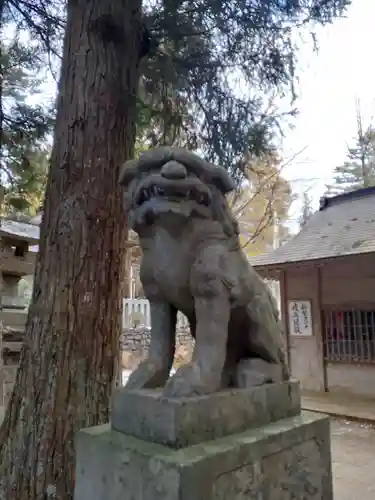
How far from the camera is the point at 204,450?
112 centimetres

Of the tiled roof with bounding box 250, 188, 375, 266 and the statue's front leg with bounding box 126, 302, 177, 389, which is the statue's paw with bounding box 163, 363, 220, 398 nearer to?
the statue's front leg with bounding box 126, 302, 177, 389

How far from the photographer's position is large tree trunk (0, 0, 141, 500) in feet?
7.14

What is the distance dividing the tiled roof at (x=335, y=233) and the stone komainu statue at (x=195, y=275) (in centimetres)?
481

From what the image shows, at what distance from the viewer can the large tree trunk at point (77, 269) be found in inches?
85.7

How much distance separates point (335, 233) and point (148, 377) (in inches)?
255

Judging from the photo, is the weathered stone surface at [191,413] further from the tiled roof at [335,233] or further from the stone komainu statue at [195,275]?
the tiled roof at [335,233]

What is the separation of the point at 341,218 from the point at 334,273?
4.95 feet

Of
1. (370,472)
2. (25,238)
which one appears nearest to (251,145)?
(370,472)

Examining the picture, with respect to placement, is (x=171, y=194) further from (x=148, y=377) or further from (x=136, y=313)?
(x=136, y=313)

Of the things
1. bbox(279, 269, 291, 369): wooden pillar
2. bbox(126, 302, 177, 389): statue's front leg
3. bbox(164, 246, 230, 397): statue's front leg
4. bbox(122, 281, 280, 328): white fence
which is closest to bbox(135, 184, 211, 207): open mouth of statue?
bbox(164, 246, 230, 397): statue's front leg

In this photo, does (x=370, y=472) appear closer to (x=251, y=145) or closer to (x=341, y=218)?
(x=251, y=145)

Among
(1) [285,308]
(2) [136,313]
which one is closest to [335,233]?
(1) [285,308]

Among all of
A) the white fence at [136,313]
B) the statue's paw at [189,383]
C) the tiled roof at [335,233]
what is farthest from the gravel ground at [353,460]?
the white fence at [136,313]

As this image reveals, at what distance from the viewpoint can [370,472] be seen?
3619mm
